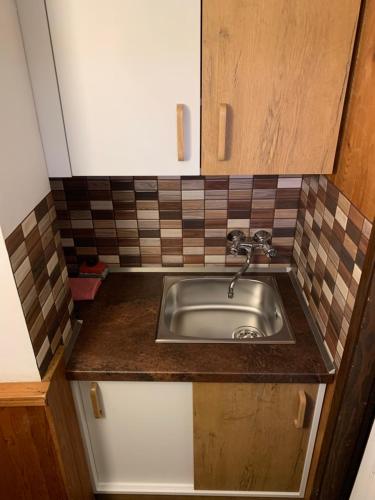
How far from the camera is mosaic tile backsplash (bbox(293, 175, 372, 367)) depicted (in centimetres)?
105

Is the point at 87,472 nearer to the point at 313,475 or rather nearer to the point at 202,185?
the point at 313,475

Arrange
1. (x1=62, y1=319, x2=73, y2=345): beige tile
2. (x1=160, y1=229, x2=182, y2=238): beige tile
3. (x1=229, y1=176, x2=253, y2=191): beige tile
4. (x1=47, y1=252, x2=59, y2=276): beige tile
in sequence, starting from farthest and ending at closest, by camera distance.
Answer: (x1=160, y1=229, x2=182, y2=238): beige tile < (x1=229, y1=176, x2=253, y2=191): beige tile < (x1=62, y1=319, x2=73, y2=345): beige tile < (x1=47, y1=252, x2=59, y2=276): beige tile

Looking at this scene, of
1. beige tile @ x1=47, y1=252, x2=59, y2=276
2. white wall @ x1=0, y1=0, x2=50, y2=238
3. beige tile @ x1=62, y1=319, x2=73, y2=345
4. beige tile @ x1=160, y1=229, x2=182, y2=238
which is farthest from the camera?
beige tile @ x1=160, y1=229, x2=182, y2=238

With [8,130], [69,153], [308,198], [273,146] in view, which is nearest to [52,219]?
[69,153]

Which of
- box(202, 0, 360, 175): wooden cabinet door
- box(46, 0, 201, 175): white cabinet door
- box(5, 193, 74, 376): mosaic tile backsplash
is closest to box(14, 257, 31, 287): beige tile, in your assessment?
box(5, 193, 74, 376): mosaic tile backsplash

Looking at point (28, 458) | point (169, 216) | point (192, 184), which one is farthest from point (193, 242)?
point (28, 458)

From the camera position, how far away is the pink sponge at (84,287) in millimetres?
1544

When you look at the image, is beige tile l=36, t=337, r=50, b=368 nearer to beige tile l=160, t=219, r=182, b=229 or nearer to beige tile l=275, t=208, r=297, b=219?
beige tile l=160, t=219, r=182, b=229

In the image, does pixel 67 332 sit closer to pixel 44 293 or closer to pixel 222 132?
pixel 44 293

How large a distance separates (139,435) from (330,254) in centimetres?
93

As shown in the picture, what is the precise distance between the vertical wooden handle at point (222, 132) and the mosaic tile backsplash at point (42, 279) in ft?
1.81

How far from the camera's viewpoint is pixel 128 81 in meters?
1.06

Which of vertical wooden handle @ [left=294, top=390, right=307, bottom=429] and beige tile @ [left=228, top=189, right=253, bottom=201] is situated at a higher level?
beige tile @ [left=228, top=189, right=253, bottom=201]

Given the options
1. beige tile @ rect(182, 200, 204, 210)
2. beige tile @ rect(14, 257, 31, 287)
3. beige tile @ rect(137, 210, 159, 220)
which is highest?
beige tile @ rect(14, 257, 31, 287)
